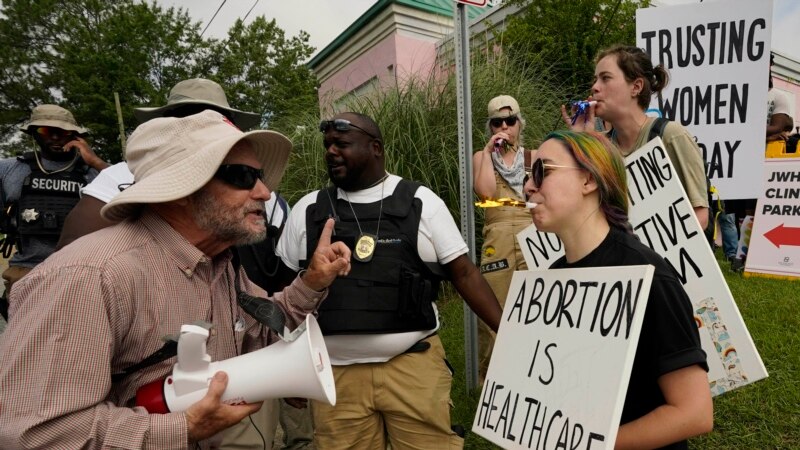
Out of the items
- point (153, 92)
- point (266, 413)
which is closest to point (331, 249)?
point (266, 413)

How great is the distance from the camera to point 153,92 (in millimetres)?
21844

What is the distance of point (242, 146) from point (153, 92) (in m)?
23.7

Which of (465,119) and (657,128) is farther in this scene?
(465,119)

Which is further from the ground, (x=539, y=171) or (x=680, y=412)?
(x=539, y=171)

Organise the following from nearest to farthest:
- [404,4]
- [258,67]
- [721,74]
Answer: [721,74]
[404,4]
[258,67]

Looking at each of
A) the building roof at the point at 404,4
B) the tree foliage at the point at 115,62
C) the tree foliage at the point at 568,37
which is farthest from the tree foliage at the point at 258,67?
the tree foliage at the point at 568,37

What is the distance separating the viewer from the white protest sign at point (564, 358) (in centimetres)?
120

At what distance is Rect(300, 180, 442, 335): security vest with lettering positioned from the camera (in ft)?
6.73

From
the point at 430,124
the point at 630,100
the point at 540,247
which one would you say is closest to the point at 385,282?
the point at 540,247

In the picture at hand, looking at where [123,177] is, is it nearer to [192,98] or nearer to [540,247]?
[192,98]

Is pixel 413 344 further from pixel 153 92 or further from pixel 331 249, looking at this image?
pixel 153 92

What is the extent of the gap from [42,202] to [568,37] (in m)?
7.11

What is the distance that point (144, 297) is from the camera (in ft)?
4.19

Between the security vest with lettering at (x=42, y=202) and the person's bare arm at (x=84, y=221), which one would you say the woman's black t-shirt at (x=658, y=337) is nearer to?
the person's bare arm at (x=84, y=221)
